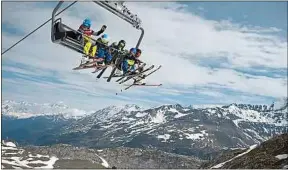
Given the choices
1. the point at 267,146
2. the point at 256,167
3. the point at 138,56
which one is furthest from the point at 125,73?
the point at 267,146

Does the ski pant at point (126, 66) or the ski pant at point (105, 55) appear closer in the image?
the ski pant at point (105, 55)

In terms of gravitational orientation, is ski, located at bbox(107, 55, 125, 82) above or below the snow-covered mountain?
above

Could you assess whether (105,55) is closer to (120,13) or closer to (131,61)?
(131,61)

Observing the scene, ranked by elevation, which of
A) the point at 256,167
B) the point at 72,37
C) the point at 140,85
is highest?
the point at 72,37

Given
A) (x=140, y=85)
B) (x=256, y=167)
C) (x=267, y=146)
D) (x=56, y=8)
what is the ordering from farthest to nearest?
(x=267, y=146)
(x=256, y=167)
(x=140, y=85)
(x=56, y=8)

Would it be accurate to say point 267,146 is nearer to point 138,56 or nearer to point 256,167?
point 256,167

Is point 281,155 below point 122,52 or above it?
below

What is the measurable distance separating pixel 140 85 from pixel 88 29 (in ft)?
18.3

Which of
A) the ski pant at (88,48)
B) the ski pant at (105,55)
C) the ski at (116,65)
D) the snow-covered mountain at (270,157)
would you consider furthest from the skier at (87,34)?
the snow-covered mountain at (270,157)

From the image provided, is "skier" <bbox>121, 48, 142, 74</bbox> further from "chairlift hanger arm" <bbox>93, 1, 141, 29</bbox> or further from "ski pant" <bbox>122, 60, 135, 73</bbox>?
"chairlift hanger arm" <bbox>93, 1, 141, 29</bbox>

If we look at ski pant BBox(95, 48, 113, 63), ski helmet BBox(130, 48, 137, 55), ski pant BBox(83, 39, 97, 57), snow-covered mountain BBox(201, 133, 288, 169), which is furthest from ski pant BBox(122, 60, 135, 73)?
snow-covered mountain BBox(201, 133, 288, 169)

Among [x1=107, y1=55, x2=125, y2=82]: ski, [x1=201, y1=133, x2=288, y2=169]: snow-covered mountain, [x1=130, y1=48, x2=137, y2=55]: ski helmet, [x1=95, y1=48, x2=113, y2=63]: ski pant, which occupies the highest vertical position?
[x1=130, y1=48, x2=137, y2=55]: ski helmet

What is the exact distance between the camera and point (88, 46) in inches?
539

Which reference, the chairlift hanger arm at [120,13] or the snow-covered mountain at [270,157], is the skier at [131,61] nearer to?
the chairlift hanger arm at [120,13]
